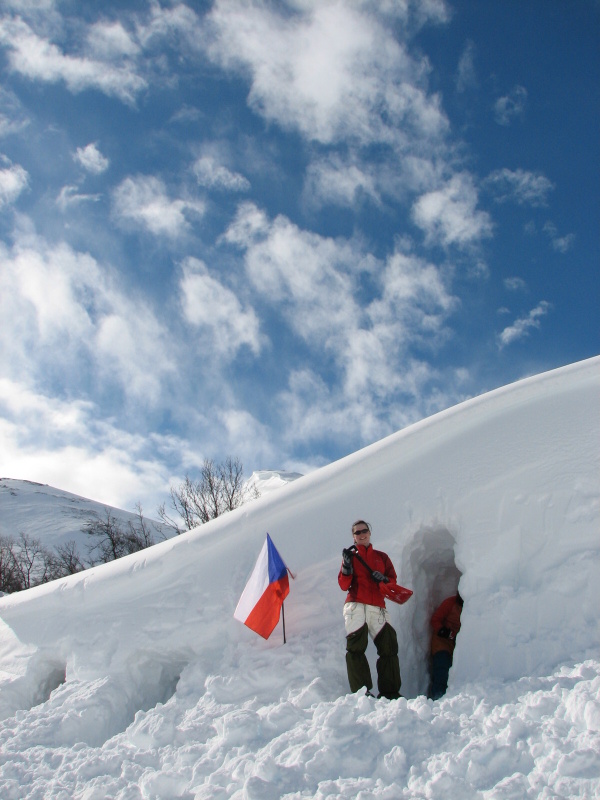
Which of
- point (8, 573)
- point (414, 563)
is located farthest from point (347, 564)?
point (8, 573)

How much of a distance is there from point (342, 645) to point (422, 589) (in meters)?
1.28

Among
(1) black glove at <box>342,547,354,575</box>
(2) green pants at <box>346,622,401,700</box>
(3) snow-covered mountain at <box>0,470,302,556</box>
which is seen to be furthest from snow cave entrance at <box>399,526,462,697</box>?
(3) snow-covered mountain at <box>0,470,302,556</box>

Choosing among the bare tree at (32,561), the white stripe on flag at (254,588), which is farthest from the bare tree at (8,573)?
the white stripe on flag at (254,588)

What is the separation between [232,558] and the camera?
5863 mm

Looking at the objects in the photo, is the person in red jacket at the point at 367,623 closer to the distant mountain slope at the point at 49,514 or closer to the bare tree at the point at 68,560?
the bare tree at the point at 68,560

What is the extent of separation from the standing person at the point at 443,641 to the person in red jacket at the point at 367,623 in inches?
34.5

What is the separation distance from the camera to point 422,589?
5.66 metres

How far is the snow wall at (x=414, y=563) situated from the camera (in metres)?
4.40

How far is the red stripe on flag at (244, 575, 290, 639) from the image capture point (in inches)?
193

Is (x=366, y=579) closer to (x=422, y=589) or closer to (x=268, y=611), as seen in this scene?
(x=268, y=611)

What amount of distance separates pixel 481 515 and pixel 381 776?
8.65ft

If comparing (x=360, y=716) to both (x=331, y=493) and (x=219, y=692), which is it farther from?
(x=331, y=493)

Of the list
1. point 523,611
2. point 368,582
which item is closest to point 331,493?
point 368,582

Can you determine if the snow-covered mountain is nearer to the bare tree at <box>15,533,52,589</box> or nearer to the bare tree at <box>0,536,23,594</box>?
the bare tree at <box>15,533,52,589</box>
